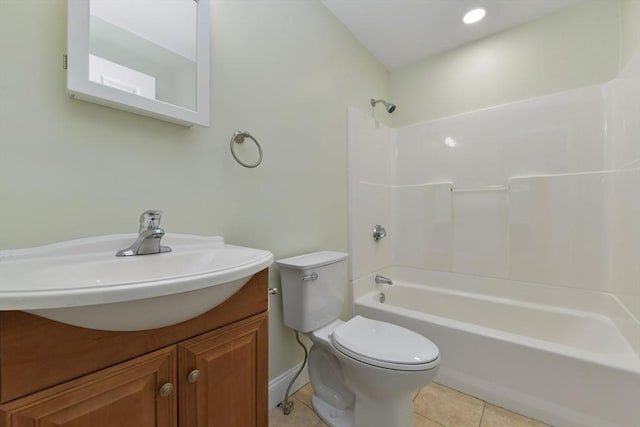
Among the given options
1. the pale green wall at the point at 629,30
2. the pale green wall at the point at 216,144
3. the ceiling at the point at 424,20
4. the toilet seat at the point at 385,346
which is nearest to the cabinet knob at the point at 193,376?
the pale green wall at the point at 216,144

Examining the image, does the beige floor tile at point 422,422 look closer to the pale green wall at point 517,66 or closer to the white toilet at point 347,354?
the white toilet at point 347,354

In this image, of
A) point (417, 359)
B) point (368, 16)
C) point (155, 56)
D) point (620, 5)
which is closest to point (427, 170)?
point (368, 16)

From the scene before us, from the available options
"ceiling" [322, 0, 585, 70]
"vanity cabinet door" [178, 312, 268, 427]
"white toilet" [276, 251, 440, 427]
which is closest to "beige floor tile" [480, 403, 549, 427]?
"white toilet" [276, 251, 440, 427]

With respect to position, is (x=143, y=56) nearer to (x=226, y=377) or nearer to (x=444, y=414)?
(x=226, y=377)

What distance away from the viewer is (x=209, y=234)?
112cm

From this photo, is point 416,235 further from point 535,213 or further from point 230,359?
point 230,359

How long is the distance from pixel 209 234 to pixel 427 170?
184cm

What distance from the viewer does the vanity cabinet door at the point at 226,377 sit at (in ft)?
2.18

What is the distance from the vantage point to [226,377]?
0.74 meters

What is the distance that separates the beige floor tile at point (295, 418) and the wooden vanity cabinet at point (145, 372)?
578 mm

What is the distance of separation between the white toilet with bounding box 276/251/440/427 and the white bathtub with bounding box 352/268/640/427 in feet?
1.53

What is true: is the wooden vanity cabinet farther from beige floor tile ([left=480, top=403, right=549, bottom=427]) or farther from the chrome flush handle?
beige floor tile ([left=480, top=403, right=549, bottom=427])

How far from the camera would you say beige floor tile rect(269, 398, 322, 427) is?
1.29 metres

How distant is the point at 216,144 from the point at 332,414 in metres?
1.42
